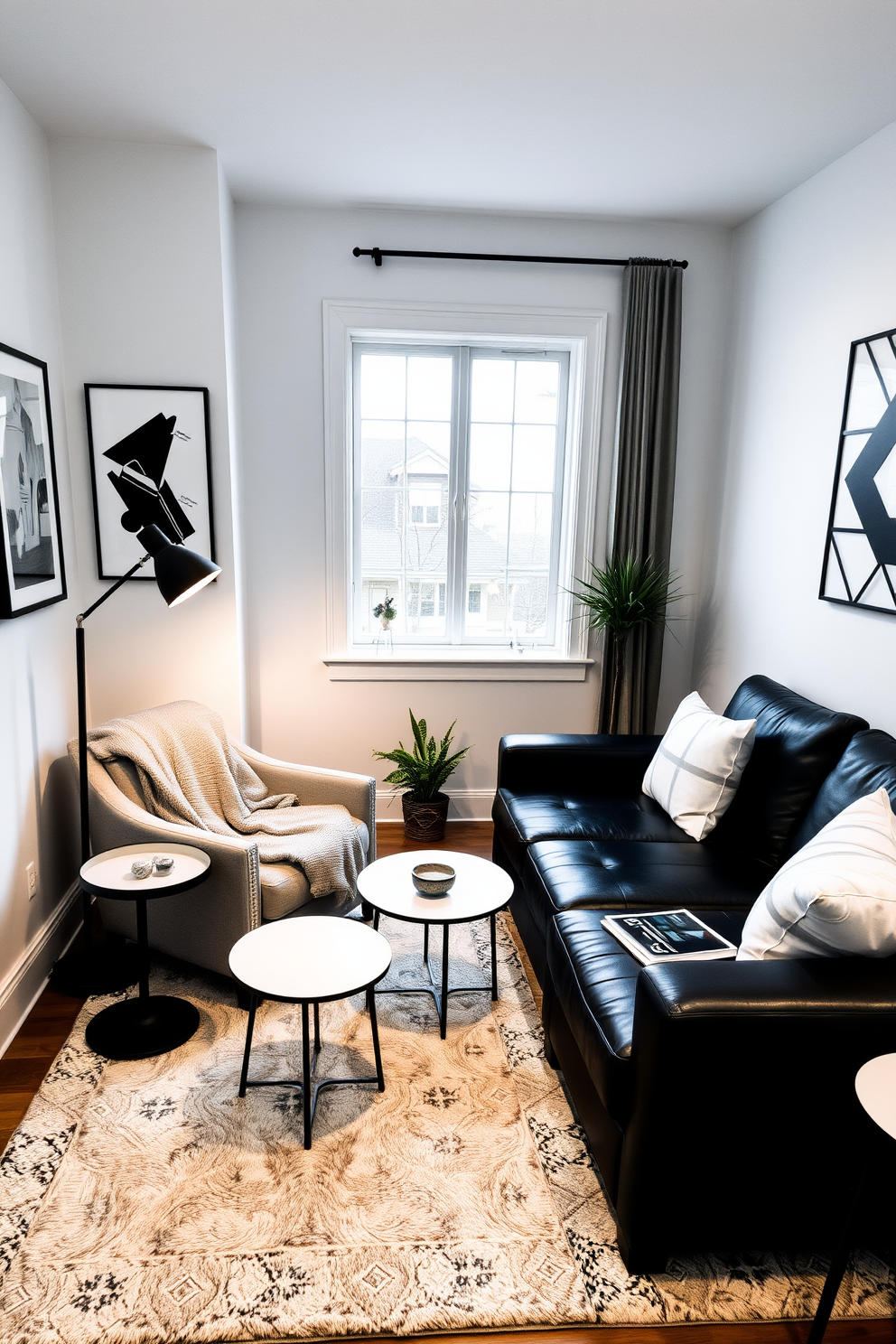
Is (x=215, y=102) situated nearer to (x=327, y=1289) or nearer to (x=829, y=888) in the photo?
(x=829, y=888)

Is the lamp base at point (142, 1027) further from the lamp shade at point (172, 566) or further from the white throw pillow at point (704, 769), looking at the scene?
the white throw pillow at point (704, 769)

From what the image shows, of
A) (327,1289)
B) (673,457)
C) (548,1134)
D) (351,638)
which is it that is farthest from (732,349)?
(327,1289)

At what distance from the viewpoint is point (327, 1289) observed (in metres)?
1.62

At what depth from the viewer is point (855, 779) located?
233 cm

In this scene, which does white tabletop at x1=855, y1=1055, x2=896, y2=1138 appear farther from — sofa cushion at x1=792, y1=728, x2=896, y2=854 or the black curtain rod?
the black curtain rod

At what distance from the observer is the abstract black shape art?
10.4 ft

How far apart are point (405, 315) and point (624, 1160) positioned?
3.32 m

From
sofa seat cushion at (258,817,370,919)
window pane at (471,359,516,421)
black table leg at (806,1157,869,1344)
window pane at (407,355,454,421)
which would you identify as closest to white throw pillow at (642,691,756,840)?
sofa seat cushion at (258,817,370,919)

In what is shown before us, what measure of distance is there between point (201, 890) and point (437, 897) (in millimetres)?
738

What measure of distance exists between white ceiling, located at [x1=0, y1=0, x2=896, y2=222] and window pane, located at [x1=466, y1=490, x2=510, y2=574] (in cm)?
129

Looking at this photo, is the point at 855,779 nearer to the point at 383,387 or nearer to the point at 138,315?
the point at 383,387

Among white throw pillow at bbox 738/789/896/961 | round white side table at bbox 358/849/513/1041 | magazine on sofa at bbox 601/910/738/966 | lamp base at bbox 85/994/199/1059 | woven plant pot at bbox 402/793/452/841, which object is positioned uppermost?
white throw pillow at bbox 738/789/896/961

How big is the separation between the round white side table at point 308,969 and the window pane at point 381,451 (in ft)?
7.61

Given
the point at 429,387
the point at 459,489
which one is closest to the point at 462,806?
the point at 459,489
